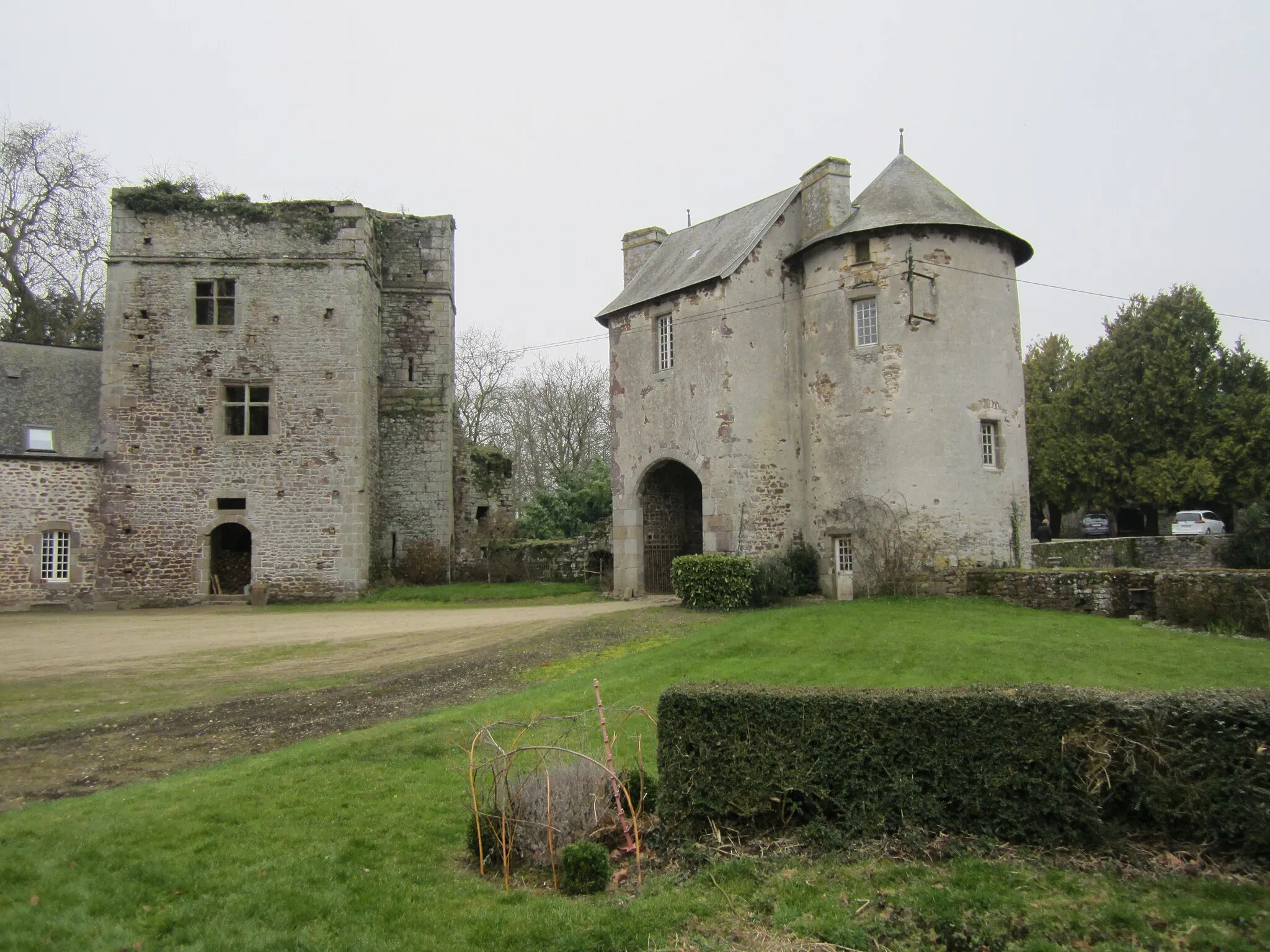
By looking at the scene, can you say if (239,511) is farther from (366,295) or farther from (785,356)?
(785,356)

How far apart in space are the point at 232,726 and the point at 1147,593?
527 inches

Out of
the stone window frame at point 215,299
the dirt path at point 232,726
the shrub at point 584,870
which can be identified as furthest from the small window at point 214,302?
the shrub at point 584,870

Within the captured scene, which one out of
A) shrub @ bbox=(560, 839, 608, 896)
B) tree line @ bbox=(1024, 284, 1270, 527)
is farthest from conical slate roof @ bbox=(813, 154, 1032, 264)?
tree line @ bbox=(1024, 284, 1270, 527)

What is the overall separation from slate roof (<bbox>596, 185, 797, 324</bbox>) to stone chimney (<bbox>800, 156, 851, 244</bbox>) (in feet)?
2.27

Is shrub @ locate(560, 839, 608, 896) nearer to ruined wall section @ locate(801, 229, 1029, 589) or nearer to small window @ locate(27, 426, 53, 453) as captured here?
ruined wall section @ locate(801, 229, 1029, 589)

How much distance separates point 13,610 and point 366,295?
11.0 meters

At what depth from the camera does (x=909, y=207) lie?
58.7ft

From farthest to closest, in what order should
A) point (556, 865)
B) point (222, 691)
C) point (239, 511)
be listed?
point (239, 511) → point (222, 691) → point (556, 865)

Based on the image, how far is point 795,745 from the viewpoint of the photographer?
5.65 meters

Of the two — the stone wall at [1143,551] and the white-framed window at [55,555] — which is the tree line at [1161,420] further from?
the white-framed window at [55,555]

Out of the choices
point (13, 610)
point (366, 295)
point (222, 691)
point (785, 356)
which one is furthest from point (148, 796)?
point (366, 295)

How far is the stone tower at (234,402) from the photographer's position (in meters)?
21.4

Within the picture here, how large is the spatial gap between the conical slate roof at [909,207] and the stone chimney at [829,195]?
0.30m

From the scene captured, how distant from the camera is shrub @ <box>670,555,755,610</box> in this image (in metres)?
17.2
